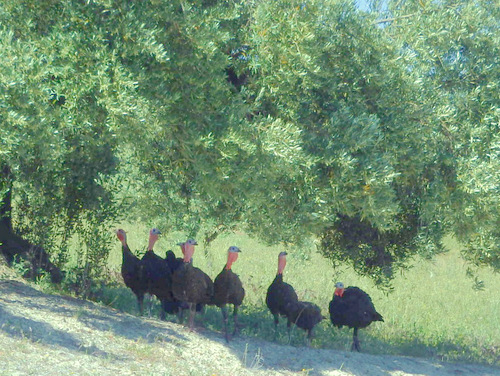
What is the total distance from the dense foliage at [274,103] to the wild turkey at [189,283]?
677 mm

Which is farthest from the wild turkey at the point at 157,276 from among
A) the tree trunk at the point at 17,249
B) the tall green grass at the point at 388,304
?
the tree trunk at the point at 17,249

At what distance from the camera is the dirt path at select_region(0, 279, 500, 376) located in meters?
7.15

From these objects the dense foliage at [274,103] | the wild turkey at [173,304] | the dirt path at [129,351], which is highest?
the dense foliage at [274,103]

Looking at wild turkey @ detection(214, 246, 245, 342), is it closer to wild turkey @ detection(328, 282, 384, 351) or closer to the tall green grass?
the tall green grass

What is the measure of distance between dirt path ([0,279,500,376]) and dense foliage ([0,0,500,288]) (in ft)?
5.49

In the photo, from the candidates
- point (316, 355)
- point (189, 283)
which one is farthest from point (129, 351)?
point (316, 355)

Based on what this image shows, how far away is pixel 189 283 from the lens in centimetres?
949

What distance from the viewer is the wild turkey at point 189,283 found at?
31.2ft

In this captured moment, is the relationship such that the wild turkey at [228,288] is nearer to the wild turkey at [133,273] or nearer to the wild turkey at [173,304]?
the wild turkey at [173,304]

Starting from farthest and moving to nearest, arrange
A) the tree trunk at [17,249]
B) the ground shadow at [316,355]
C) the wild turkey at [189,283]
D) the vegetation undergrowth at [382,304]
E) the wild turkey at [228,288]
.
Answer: the vegetation undergrowth at [382,304] → the tree trunk at [17,249] → the wild turkey at [228,288] → the wild turkey at [189,283] → the ground shadow at [316,355]

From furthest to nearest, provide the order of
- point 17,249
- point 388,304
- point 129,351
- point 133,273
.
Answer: point 388,304 → point 17,249 → point 133,273 → point 129,351

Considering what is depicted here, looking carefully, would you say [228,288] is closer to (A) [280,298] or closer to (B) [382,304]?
(A) [280,298]

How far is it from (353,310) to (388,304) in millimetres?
7541

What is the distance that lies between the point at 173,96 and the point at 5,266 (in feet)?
18.9
